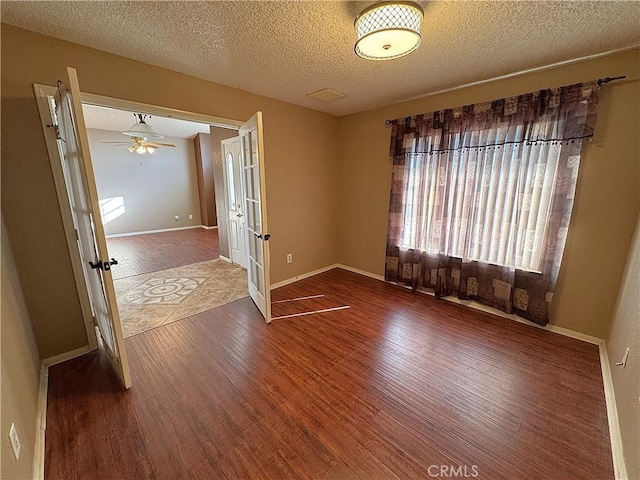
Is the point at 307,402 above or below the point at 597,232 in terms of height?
below

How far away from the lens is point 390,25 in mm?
1526

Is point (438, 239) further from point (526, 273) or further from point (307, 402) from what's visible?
point (307, 402)

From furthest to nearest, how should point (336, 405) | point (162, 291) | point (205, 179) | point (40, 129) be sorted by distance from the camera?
point (205, 179) < point (162, 291) < point (40, 129) < point (336, 405)

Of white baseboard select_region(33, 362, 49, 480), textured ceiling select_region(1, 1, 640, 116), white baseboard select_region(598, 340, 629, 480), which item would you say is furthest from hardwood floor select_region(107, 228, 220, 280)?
white baseboard select_region(598, 340, 629, 480)

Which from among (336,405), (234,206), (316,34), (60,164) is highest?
(316,34)

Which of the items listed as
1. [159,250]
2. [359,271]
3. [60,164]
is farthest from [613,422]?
[159,250]

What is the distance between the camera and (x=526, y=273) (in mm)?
2652

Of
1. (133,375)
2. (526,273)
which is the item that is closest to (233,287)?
(133,375)

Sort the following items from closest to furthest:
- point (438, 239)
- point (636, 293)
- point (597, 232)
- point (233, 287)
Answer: point (636, 293) → point (597, 232) → point (438, 239) → point (233, 287)

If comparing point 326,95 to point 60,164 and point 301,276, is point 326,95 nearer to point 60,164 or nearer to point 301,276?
point 301,276

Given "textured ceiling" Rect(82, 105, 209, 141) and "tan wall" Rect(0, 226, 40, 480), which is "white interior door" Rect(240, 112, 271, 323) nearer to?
"tan wall" Rect(0, 226, 40, 480)

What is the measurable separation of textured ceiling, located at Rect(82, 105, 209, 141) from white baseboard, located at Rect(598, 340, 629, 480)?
244 inches

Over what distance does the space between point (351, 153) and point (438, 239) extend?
6.18 feet

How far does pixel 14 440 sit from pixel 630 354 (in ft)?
10.7
